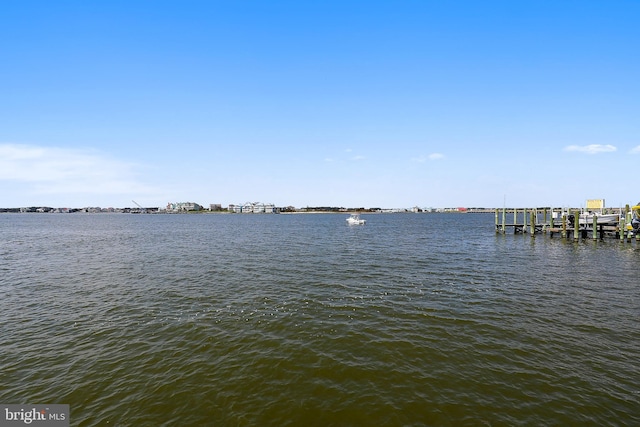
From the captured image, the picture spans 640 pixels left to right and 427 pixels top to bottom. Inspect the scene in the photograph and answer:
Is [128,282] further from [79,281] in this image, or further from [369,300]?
[369,300]

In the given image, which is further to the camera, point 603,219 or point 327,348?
point 603,219

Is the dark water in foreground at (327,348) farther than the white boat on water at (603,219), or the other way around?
the white boat on water at (603,219)

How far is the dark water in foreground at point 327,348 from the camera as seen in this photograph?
10047 millimetres

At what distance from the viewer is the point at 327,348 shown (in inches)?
562

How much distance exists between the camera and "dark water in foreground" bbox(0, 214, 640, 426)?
10.0 m

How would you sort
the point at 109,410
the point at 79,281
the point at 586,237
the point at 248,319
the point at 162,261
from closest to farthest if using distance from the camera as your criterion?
the point at 109,410 < the point at 248,319 < the point at 79,281 < the point at 162,261 < the point at 586,237

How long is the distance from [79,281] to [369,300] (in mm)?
27213

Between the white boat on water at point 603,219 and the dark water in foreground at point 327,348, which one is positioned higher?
the white boat on water at point 603,219

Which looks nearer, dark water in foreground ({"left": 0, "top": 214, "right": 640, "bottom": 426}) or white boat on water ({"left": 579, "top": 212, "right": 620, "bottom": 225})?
dark water in foreground ({"left": 0, "top": 214, "right": 640, "bottom": 426})

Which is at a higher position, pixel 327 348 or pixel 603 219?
pixel 603 219

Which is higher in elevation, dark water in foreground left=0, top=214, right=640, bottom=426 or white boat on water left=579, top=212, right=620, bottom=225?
white boat on water left=579, top=212, right=620, bottom=225

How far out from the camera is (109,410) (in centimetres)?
1002

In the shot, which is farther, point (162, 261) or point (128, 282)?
point (162, 261)

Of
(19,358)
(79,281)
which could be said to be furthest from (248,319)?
(79,281)
